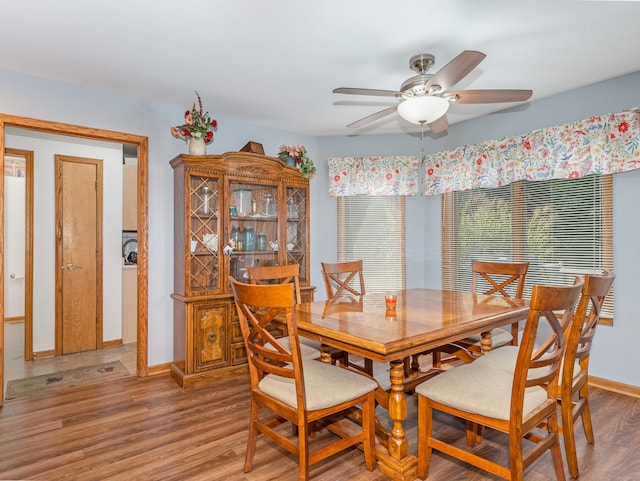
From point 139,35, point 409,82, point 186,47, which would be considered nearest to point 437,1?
point 409,82

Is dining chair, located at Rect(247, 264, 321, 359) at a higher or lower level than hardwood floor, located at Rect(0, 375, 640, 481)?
higher

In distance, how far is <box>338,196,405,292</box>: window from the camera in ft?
15.0

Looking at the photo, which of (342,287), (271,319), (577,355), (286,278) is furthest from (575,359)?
(286,278)

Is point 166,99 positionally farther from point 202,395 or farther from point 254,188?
point 202,395

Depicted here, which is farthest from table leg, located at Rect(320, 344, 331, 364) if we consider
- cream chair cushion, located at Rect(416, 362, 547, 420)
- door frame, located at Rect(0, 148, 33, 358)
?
door frame, located at Rect(0, 148, 33, 358)

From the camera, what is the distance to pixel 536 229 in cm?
361

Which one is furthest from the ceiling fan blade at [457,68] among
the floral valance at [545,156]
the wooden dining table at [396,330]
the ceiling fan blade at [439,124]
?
the floral valance at [545,156]

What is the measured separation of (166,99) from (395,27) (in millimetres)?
2153

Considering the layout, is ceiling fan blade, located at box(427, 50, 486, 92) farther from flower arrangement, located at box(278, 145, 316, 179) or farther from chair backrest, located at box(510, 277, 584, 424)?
flower arrangement, located at box(278, 145, 316, 179)

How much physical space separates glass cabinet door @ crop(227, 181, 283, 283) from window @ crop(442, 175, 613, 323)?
199 cm

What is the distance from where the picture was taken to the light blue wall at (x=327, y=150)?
9.76 feet

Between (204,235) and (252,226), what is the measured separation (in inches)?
20.8

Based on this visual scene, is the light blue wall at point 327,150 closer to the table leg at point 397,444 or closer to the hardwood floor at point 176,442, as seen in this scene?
the hardwood floor at point 176,442

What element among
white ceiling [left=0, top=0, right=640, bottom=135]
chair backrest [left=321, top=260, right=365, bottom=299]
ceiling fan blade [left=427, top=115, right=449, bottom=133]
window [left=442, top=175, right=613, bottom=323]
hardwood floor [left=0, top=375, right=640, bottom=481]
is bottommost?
hardwood floor [left=0, top=375, right=640, bottom=481]
